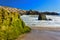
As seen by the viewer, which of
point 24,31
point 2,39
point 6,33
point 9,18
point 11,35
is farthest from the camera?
point 24,31

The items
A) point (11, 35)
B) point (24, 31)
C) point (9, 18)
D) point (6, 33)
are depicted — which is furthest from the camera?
point (24, 31)

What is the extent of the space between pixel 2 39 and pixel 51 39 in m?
3.43

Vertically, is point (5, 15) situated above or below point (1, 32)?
above

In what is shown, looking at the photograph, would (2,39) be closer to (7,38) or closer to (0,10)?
(7,38)

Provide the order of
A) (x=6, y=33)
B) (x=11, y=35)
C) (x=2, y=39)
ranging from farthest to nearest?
1. (x=11, y=35)
2. (x=6, y=33)
3. (x=2, y=39)

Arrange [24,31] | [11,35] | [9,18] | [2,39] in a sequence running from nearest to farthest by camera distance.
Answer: [2,39], [11,35], [9,18], [24,31]

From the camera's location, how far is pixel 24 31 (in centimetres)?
1541

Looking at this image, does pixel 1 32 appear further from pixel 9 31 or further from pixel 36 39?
pixel 36 39

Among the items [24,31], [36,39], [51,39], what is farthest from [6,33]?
[24,31]

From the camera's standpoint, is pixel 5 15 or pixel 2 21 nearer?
pixel 2 21

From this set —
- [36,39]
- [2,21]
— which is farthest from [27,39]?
[2,21]

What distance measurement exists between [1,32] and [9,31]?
1204 mm

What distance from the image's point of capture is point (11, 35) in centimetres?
1127

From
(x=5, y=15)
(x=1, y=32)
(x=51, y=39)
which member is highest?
(x=5, y=15)
